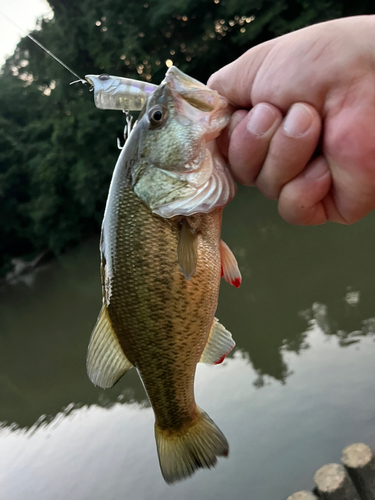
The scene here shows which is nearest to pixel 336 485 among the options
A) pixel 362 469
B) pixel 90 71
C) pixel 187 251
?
pixel 362 469

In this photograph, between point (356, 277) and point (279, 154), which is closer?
point (279, 154)

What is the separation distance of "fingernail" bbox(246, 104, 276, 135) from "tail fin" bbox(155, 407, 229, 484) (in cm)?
130

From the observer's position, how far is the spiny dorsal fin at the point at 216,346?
1.68 meters

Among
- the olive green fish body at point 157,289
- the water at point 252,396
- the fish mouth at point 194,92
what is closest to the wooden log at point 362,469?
the water at point 252,396

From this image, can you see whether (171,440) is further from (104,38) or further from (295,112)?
(104,38)

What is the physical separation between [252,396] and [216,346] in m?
3.55

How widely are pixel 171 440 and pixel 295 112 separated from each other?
1468 mm

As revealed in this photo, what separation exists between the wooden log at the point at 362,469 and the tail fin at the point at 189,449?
6.49 feet

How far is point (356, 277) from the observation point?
6797 mm

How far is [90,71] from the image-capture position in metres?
22.0

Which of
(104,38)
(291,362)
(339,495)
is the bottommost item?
(291,362)

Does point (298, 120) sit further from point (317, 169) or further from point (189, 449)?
point (189, 449)

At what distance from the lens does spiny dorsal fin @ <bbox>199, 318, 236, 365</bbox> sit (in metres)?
1.68

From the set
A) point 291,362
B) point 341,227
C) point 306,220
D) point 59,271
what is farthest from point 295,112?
point 59,271
